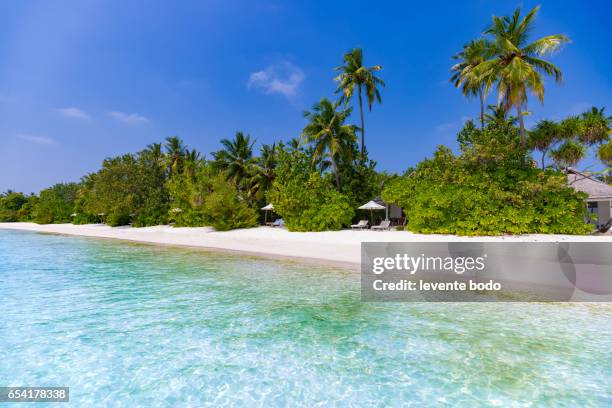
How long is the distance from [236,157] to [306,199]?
1250 cm

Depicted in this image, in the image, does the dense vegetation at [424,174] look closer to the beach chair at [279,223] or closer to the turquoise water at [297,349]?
the beach chair at [279,223]

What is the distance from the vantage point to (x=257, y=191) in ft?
94.2

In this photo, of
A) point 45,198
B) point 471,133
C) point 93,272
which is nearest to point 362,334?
point 93,272

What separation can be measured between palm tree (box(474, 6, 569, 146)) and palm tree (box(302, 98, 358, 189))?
8903 mm

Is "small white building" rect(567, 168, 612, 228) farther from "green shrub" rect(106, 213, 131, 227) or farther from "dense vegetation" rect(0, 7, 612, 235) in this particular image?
"green shrub" rect(106, 213, 131, 227)

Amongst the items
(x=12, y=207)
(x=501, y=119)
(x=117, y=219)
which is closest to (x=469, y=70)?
(x=501, y=119)

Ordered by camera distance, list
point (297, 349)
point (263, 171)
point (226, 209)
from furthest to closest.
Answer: point (263, 171) → point (226, 209) → point (297, 349)

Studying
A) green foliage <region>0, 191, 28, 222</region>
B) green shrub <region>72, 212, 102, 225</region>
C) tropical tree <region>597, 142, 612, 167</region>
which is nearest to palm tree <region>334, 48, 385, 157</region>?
tropical tree <region>597, 142, 612, 167</region>

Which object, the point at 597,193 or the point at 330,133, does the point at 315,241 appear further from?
the point at 597,193

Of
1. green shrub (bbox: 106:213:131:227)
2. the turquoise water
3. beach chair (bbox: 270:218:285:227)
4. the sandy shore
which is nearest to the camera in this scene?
the turquoise water

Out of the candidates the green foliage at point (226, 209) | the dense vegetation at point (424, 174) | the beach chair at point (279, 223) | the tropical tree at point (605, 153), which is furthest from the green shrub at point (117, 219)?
the tropical tree at point (605, 153)

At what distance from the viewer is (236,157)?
100 ft

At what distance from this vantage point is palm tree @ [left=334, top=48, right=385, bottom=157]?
83.1 feet

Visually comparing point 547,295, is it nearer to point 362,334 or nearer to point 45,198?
point 362,334
